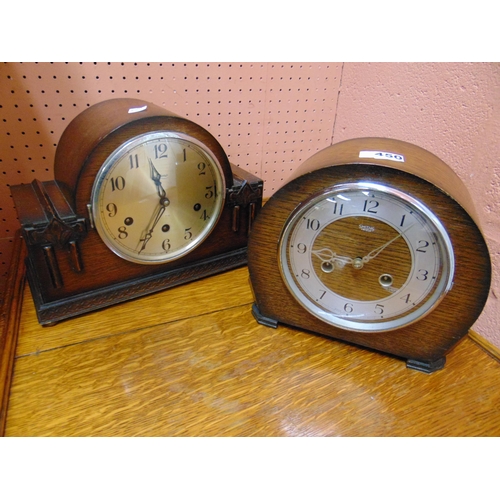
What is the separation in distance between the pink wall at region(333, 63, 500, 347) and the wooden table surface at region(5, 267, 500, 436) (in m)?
0.31

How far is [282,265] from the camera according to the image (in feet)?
2.62

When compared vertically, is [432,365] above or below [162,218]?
below

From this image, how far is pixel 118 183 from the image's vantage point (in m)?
0.82

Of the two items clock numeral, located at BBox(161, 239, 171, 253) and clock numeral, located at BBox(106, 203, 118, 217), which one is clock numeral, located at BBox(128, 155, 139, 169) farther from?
clock numeral, located at BBox(161, 239, 171, 253)

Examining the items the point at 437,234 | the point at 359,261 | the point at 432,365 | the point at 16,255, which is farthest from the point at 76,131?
the point at 432,365

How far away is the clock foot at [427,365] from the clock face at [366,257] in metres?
0.10

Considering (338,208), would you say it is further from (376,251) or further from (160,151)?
(160,151)

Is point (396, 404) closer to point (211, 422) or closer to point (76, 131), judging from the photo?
point (211, 422)

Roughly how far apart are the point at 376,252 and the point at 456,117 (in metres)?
0.49

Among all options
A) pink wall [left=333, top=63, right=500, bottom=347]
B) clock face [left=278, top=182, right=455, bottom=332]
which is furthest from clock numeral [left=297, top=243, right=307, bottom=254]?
pink wall [left=333, top=63, right=500, bottom=347]

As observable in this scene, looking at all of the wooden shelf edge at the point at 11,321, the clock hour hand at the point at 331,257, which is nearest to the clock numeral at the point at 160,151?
the clock hour hand at the point at 331,257

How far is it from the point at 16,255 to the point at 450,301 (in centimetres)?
112

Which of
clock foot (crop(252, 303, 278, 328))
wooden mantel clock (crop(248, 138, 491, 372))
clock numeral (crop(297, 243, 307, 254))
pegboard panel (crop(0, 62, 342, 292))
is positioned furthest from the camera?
pegboard panel (crop(0, 62, 342, 292))

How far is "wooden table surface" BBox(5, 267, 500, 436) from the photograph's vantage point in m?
0.68
